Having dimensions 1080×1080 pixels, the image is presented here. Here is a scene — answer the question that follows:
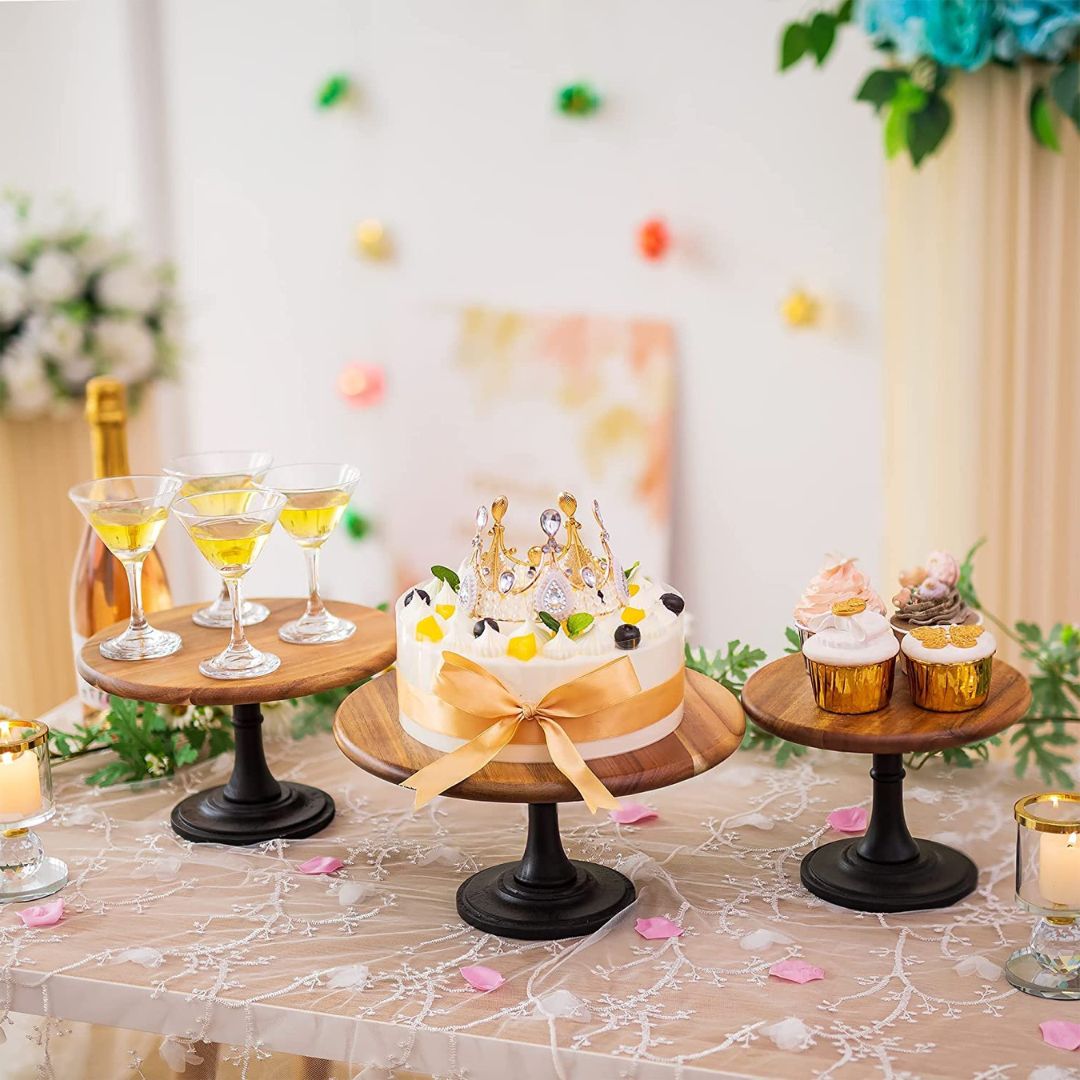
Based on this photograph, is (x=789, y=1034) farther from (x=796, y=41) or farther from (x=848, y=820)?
(x=796, y=41)

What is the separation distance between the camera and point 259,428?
3.76 m

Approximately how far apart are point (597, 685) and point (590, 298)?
2.12 meters

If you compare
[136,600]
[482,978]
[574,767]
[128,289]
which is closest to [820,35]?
[128,289]

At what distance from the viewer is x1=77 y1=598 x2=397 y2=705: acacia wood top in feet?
5.04

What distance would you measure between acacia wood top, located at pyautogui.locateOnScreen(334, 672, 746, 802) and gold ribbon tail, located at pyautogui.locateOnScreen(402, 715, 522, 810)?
15mm

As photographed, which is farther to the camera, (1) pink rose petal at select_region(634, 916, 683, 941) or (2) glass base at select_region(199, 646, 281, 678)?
(2) glass base at select_region(199, 646, 281, 678)

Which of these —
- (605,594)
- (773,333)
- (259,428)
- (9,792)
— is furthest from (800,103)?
(9,792)

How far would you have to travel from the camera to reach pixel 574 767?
Answer: 4.25 ft

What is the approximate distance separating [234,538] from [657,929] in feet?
2.03

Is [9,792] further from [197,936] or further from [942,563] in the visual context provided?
[942,563]

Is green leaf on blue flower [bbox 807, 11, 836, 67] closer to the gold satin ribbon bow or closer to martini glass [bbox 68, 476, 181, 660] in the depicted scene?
martini glass [bbox 68, 476, 181, 660]

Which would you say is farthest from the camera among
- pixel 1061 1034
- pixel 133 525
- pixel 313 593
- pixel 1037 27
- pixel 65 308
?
pixel 65 308

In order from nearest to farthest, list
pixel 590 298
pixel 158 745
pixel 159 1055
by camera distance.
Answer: pixel 159 1055 → pixel 158 745 → pixel 590 298

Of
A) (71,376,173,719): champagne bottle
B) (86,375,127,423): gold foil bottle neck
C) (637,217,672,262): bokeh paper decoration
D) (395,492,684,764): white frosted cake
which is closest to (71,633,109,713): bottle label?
(71,376,173,719): champagne bottle
